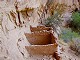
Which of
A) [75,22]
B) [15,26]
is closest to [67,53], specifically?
[15,26]

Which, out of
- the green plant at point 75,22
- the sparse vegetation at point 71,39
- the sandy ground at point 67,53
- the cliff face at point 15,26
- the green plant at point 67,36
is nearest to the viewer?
the cliff face at point 15,26

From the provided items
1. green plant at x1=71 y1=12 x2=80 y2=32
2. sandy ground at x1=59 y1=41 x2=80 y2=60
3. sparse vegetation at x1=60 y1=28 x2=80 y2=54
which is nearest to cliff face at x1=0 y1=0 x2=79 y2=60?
sandy ground at x1=59 y1=41 x2=80 y2=60

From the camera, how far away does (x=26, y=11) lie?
25.6ft

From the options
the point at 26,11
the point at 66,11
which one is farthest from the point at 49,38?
the point at 66,11

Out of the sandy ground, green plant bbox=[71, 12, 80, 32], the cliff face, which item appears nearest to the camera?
the cliff face

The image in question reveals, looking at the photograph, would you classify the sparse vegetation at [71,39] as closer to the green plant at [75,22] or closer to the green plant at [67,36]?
the green plant at [67,36]

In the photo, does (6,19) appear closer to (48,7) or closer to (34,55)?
(34,55)

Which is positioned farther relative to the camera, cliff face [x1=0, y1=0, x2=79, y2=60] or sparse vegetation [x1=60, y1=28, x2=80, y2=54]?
sparse vegetation [x1=60, y1=28, x2=80, y2=54]

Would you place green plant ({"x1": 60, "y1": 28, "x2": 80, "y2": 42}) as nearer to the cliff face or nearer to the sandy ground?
the sandy ground

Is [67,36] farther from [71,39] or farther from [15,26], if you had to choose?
[15,26]

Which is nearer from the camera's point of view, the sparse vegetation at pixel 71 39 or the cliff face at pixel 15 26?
the cliff face at pixel 15 26

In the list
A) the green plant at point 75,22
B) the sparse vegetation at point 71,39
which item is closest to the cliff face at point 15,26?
the sparse vegetation at point 71,39

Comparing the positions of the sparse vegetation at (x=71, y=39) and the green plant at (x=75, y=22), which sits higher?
the green plant at (x=75, y=22)

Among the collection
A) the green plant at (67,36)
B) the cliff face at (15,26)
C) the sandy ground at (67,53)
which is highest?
the cliff face at (15,26)
